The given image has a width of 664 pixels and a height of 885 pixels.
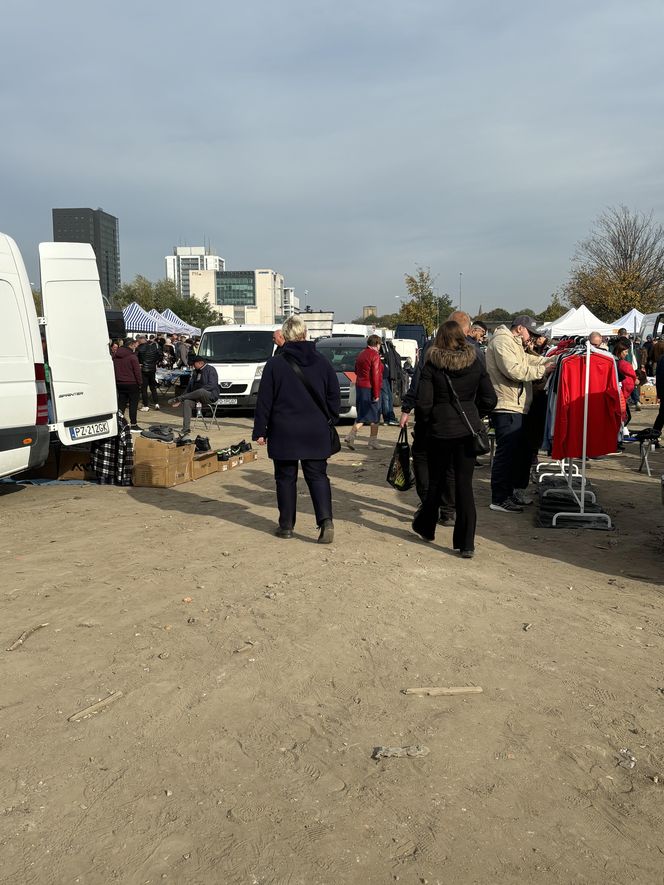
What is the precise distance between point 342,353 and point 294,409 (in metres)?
12.8

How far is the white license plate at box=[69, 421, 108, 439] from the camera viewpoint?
903 cm

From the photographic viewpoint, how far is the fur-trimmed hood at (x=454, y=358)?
6.56 metres

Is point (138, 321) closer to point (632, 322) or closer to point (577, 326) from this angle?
point (577, 326)

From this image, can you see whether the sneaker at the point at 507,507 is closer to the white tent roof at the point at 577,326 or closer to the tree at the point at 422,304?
the white tent roof at the point at 577,326

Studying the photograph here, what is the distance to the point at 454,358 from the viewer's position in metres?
6.56

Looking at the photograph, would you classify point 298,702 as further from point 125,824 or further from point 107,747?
point 125,824

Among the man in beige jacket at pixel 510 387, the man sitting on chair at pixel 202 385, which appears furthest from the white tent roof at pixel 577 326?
the man in beige jacket at pixel 510 387

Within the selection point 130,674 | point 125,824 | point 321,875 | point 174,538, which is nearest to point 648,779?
point 321,875

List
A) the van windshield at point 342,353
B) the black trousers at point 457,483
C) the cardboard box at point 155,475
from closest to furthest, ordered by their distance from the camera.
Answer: the black trousers at point 457,483
the cardboard box at point 155,475
the van windshield at point 342,353

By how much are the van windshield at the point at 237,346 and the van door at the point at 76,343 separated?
10.6 m

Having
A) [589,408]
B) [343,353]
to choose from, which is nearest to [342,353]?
[343,353]

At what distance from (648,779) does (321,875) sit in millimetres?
1388

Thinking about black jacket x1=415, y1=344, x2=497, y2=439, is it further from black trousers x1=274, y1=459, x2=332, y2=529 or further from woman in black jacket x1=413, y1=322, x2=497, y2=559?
black trousers x1=274, y1=459, x2=332, y2=529

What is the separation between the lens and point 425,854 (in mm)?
2672
